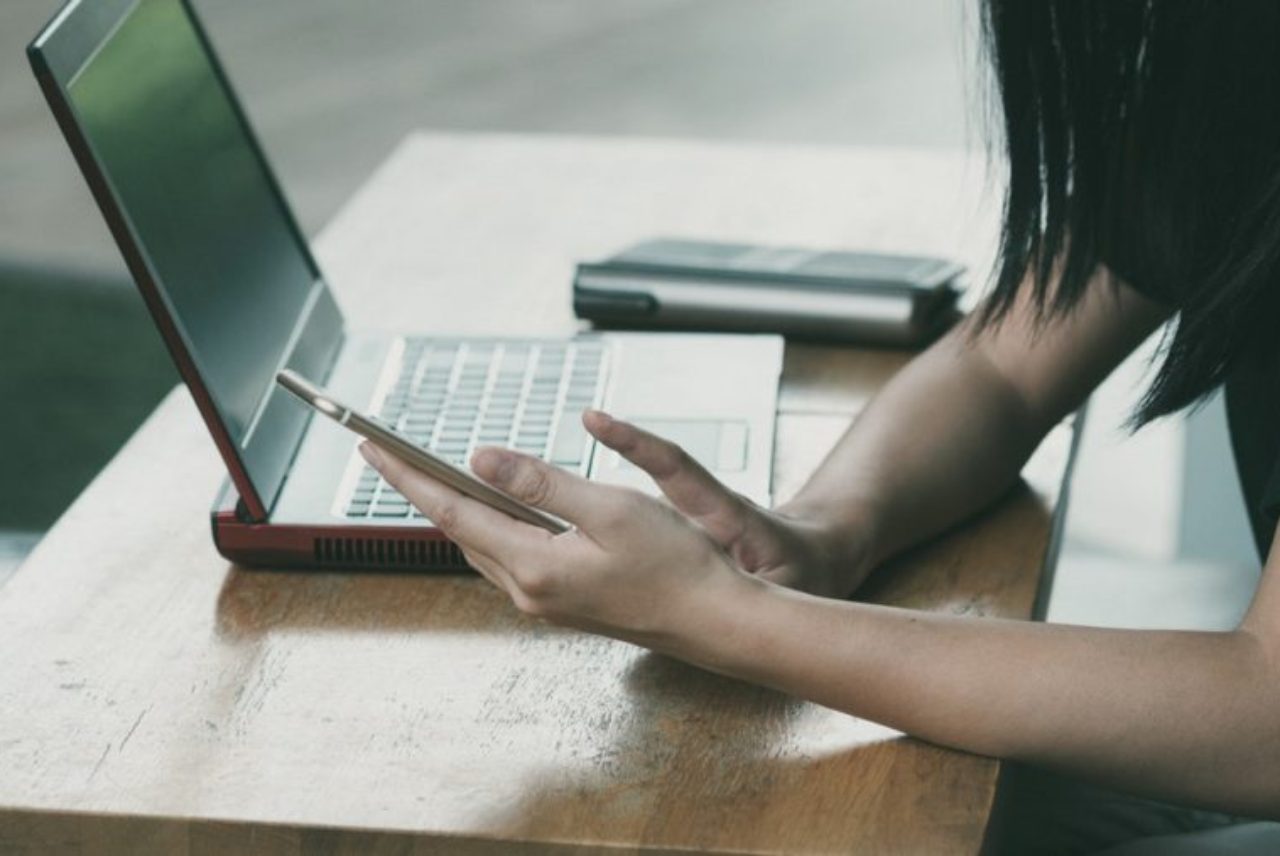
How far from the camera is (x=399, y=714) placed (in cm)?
90

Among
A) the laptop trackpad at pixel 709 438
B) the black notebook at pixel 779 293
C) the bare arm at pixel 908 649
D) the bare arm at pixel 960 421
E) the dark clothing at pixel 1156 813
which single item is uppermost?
the bare arm at pixel 908 649

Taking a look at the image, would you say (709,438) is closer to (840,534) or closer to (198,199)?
(840,534)

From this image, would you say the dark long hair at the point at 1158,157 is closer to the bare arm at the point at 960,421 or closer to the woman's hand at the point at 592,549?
the bare arm at the point at 960,421

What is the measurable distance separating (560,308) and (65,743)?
24.5 inches

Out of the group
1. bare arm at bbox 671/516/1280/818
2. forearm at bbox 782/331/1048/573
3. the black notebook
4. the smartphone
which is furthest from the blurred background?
the smartphone

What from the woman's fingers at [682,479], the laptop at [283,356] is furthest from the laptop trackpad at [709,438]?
the woman's fingers at [682,479]

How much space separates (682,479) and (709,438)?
0.22 meters

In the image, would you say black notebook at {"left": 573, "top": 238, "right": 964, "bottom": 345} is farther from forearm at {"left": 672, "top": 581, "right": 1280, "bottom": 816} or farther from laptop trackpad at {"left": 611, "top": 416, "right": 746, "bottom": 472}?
forearm at {"left": 672, "top": 581, "right": 1280, "bottom": 816}

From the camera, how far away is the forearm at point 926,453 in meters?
1.07

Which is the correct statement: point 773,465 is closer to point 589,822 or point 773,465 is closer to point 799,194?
point 589,822

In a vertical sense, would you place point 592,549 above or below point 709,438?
above

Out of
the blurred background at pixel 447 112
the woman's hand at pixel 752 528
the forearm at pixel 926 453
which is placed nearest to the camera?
the woman's hand at pixel 752 528

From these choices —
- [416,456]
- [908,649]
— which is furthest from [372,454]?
[908,649]

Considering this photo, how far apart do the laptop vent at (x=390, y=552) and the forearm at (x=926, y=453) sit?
0.19 metres
